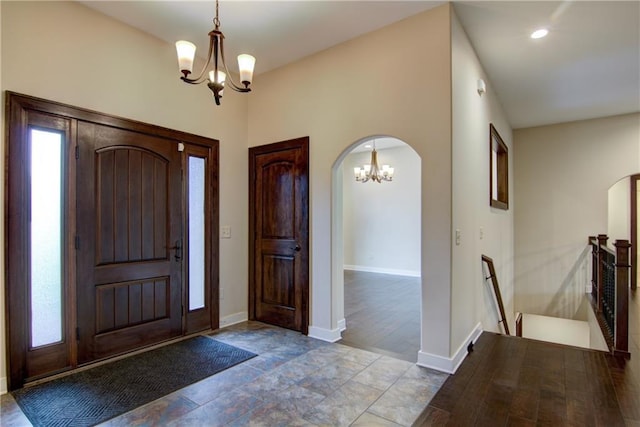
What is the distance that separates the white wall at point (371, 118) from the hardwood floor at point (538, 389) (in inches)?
16.4

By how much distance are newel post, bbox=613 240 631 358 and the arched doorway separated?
1.93 metres

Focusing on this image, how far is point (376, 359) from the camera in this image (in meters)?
3.01

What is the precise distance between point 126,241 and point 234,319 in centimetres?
162

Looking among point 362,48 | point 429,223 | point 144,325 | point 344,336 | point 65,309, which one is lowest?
point 344,336

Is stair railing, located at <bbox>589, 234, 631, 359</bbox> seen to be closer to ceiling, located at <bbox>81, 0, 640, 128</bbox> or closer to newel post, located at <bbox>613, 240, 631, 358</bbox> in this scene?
newel post, located at <bbox>613, 240, 631, 358</bbox>

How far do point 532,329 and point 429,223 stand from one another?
20.0ft

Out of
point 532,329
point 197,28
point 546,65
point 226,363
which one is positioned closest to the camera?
point 226,363

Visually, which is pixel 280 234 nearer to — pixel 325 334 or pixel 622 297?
pixel 325 334

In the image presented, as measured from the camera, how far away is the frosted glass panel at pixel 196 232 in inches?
143

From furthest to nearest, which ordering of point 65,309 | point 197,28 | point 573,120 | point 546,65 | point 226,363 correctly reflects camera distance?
point 573,120
point 546,65
point 197,28
point 226,363
point 65,309

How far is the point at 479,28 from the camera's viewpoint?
320 cm

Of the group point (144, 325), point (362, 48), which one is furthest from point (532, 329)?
point (144, 325)

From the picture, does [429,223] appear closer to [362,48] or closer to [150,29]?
[362,48]

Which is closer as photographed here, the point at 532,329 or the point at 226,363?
the point at 226,363
